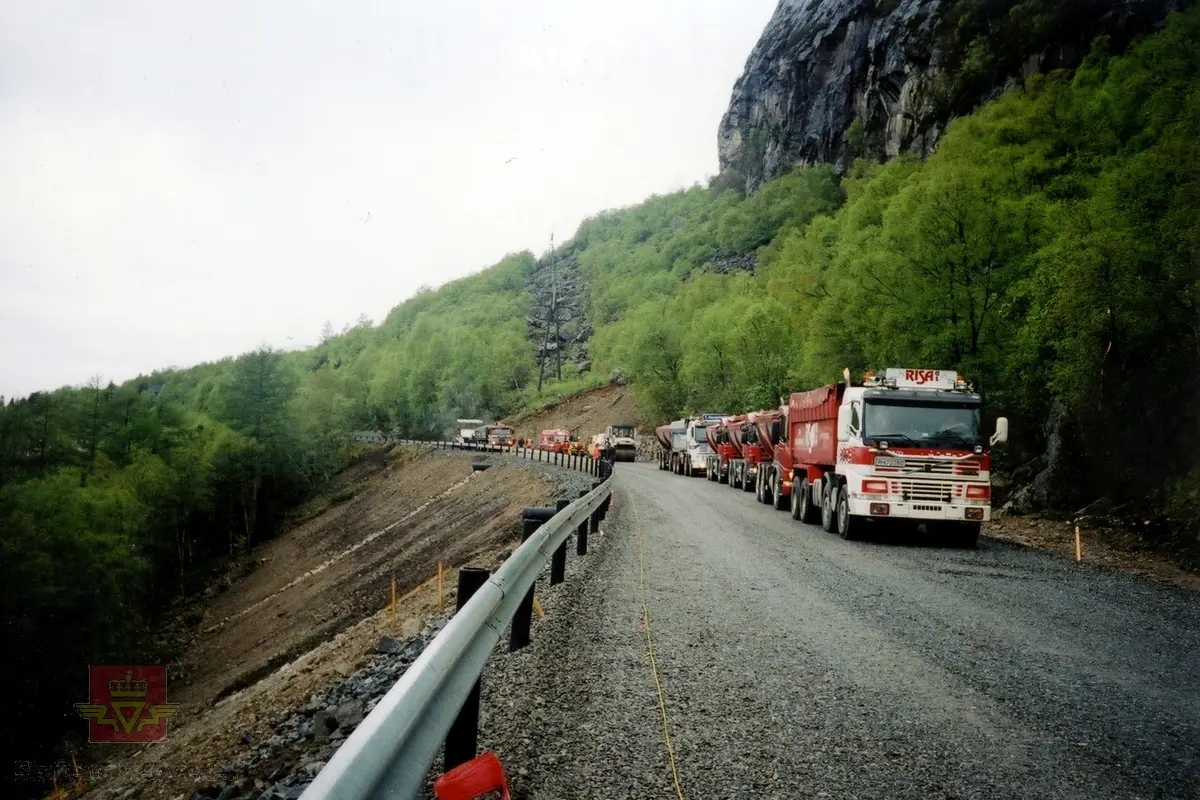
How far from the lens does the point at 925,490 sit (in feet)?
48.8

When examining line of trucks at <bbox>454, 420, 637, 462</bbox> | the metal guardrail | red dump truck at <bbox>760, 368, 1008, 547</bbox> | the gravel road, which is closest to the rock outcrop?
line of trucks at <bbox>454, 420, 637, 462</bbox>

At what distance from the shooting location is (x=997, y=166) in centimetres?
2919

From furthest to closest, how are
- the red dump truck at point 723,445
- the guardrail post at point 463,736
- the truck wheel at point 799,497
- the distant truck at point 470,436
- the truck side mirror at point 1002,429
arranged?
the distant truck at point 470,436
the red dump truck at point 723,445
the truck wheel at point 799,497
the truck side mirror at point 1002,429
the guardrail post at point 463,736

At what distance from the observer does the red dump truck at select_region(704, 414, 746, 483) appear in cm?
3384

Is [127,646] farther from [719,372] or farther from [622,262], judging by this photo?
[622,262]

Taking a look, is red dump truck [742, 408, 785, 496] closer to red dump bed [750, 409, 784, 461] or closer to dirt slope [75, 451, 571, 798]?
red dump bed [750, 409, 784, 461]

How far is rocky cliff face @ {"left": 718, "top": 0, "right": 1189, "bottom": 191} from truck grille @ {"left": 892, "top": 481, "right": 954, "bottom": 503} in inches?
1912

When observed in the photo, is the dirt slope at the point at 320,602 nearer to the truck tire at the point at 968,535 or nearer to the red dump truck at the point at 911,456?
the red dump truck at the point at 911,456

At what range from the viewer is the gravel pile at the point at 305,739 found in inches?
220

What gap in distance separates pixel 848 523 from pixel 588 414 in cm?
8804

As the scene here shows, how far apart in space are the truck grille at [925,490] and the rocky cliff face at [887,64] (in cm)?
4855

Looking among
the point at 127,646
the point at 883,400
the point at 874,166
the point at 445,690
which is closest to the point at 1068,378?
the point at 883,400

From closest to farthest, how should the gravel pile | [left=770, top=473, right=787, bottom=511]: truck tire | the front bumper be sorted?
the gravel pile → the front bumper → [left=770, top=473, right=787, bottom=511]: truck tire

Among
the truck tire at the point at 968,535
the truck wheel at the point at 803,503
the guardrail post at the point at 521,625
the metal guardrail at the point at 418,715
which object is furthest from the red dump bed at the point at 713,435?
the metal guardrail at the point at 418,715
